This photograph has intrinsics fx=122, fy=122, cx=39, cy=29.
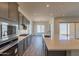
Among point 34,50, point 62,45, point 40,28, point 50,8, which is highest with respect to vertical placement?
point 50,8

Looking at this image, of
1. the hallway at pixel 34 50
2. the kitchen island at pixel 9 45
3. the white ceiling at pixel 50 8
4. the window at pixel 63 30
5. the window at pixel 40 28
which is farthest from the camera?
the window at pixel 40 28

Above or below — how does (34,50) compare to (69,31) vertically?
below

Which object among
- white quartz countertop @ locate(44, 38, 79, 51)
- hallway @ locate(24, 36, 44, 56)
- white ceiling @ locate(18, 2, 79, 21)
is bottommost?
hallway @ locate(24, 36, 44, 56)

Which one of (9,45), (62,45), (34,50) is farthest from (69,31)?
(9,45)

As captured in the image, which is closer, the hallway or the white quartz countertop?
the white quartz countertop

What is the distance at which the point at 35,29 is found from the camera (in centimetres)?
1723

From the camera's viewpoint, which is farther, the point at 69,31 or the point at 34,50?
the point at 69,31

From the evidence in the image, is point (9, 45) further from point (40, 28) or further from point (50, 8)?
point (40, 28)

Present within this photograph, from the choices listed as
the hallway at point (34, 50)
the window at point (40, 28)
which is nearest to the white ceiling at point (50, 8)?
the hallway at point (34, 50)

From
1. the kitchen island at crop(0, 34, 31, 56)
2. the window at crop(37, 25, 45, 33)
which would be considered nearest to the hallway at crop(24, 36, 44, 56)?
the kitchen island at crop(0, 34, 31, 56)

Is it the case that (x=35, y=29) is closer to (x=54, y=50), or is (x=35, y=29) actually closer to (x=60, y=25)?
(x=60, y=25)

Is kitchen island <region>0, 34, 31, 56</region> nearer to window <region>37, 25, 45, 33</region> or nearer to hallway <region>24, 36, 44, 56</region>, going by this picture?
hallway <region>24, 36, 44, 56</region>

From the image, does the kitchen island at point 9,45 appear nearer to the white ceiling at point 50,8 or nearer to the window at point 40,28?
the white ceiling at point 50,8

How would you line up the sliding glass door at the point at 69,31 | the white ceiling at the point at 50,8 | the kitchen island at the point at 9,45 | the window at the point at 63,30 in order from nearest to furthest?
the kitchen island at the point at 9,45
the white ceiling at the point at 50,8
the sliding glass door at the point at 69,31
the window at the point at 63,30
